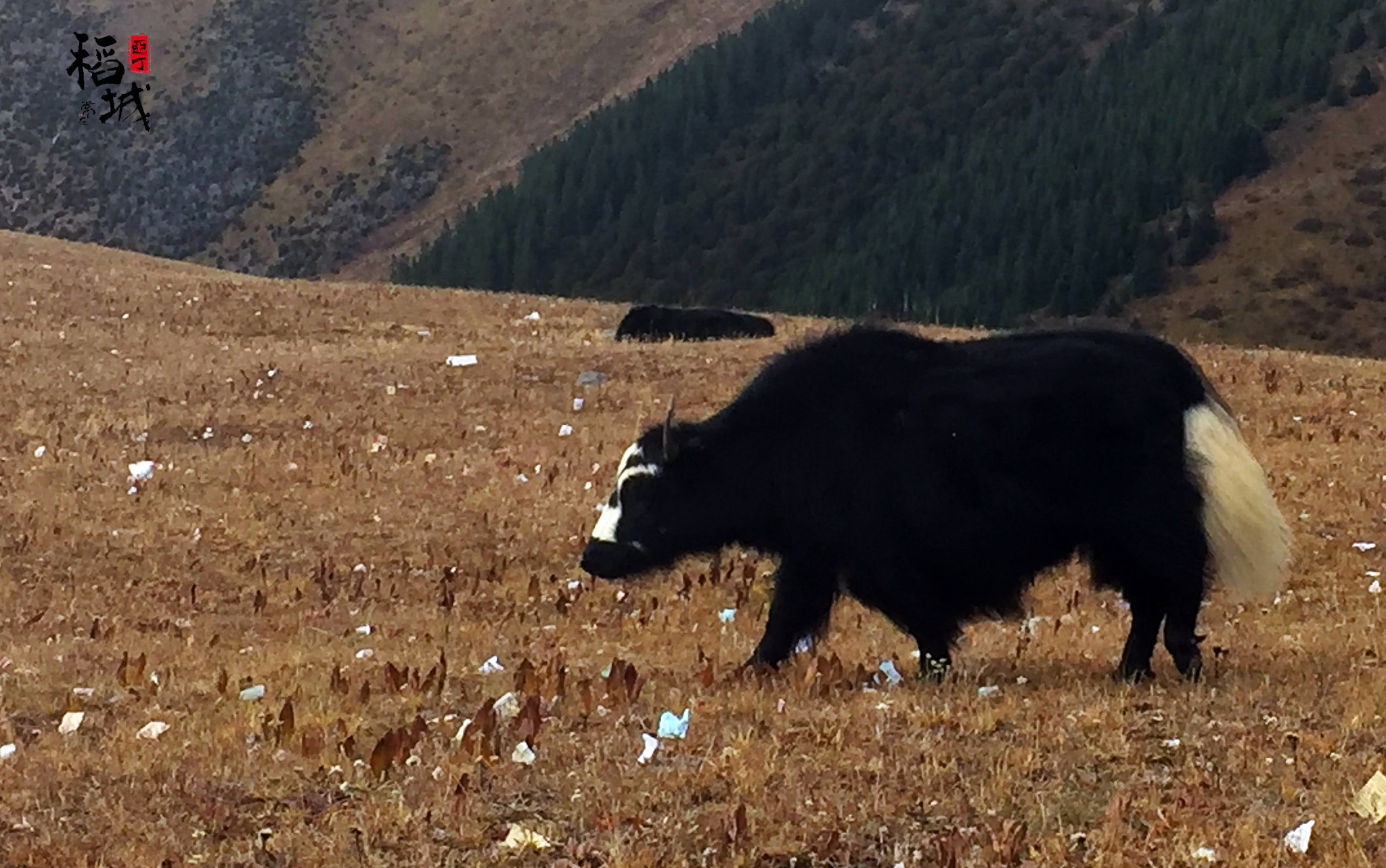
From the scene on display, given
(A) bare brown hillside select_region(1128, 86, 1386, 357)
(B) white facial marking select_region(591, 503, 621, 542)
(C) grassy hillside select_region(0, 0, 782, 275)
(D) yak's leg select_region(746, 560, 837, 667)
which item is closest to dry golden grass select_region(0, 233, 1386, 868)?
(D) yak's leg select_region(746, 560, 837, 667)

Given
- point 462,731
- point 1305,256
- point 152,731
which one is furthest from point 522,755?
point 1305,256

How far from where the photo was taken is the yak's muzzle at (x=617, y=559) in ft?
36.6

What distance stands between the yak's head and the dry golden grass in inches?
29.1

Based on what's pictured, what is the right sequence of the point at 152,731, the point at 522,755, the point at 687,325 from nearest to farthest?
1. the point at 522,755
2. the point at 152,731
3. the point at 687,325

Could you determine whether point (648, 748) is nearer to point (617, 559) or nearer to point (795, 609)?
point (795, 609)

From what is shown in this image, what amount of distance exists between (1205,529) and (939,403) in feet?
5.54

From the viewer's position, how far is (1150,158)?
10294cm

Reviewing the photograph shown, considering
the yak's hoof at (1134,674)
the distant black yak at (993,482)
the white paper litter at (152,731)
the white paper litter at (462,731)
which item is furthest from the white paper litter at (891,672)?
the white paper litter at (152,731)

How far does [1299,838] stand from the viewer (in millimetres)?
5879

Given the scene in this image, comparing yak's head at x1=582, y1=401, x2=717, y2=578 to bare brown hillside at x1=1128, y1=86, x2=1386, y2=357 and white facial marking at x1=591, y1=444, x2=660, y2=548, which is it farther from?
bare brown hillside at x1=1128, y1=86, x2=1386, y2=357

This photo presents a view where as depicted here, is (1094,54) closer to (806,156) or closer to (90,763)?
(806,156)

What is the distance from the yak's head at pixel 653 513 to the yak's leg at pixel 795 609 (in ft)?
2.46

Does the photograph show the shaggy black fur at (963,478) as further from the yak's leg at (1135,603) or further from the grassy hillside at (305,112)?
the grassy hillside at (305,112)

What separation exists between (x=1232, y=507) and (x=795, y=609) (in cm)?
275
